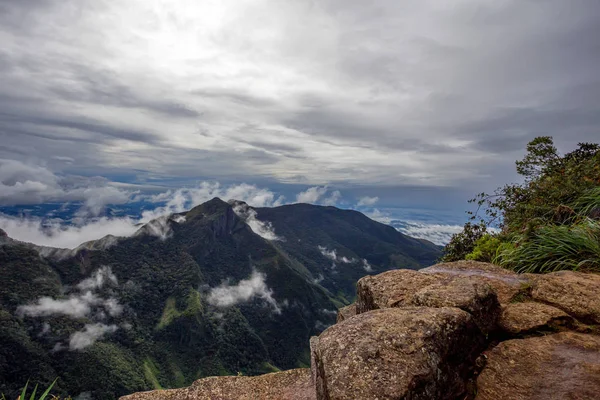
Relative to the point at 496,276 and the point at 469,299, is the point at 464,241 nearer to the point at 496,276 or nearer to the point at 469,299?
the point at 496,276

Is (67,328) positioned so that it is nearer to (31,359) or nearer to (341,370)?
(31,359)

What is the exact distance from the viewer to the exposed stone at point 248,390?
712cm

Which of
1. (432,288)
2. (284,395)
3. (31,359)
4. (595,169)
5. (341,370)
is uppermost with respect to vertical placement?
(595,169)

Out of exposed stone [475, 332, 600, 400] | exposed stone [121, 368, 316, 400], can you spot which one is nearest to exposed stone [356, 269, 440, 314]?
exposed stone [475, 332, 600, 400]

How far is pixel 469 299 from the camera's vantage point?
18.8ft

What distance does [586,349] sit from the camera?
5.22 metres

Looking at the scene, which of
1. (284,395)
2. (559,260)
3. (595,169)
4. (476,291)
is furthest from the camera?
(595,169)

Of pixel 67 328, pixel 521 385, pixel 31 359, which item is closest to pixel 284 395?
pixel 521 385

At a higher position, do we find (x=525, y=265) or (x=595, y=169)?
(x=595, y=169)

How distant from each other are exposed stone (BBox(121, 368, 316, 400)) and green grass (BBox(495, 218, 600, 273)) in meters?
7.45

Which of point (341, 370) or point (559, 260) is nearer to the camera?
point (341, 370)

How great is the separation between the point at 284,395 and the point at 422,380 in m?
4.17

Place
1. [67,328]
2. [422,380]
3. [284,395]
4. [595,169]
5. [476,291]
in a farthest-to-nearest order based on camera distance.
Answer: [67,328] < [595,169] < [284,395] < [476,291] < [422,380]

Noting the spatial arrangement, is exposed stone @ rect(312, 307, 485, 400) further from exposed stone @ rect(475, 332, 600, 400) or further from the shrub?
the shrub
